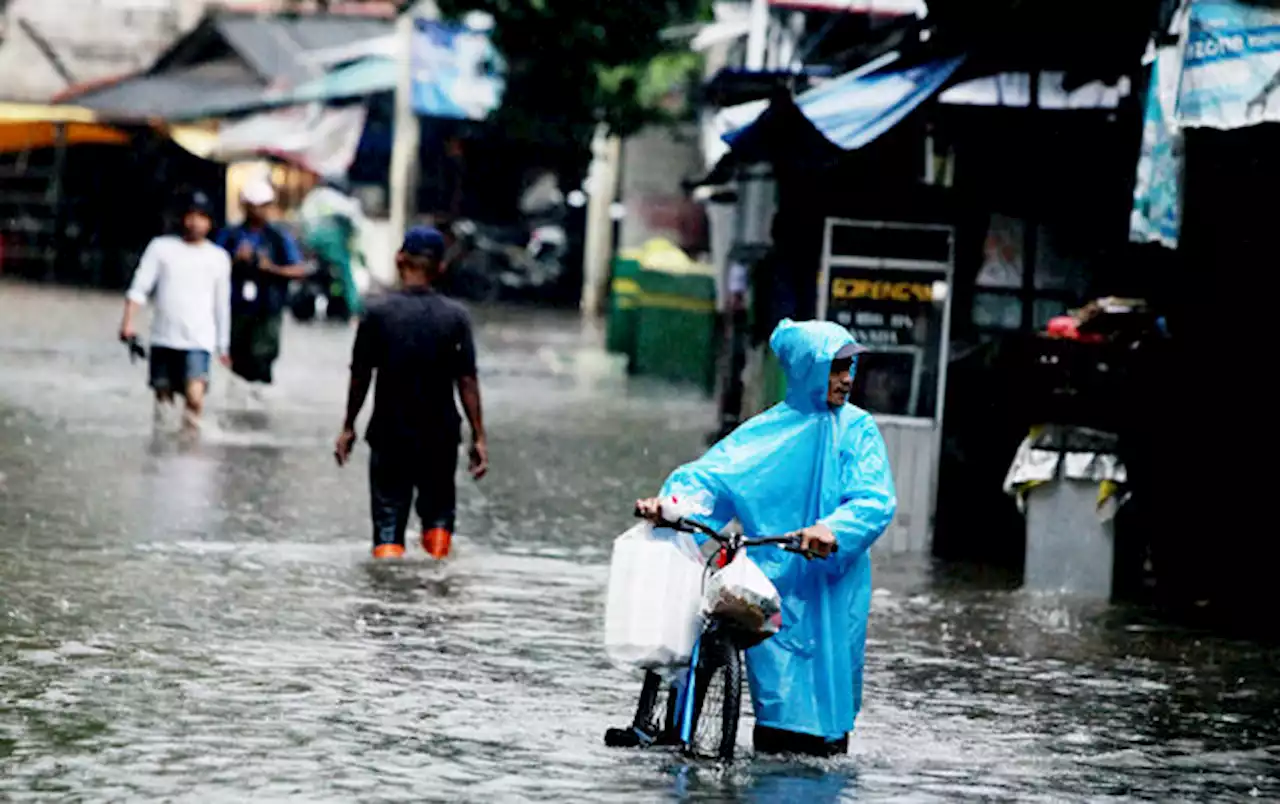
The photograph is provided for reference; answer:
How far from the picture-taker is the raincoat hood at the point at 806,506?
8.38 m

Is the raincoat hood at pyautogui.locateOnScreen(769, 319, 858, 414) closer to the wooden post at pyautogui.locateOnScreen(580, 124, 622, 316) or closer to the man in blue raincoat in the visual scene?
the man in blue raincoat

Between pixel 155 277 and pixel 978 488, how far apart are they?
6007 millimetres

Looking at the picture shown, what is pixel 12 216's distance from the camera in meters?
51.2

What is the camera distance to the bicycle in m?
8.12

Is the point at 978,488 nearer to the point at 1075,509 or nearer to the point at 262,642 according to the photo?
the point at 1075,509

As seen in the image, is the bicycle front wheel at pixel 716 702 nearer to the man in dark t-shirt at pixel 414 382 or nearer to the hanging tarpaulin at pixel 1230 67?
the hanging tarpaulin at pixel 1230 67

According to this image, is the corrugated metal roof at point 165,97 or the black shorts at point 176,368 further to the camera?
the corrugated metal roof at point 165,97

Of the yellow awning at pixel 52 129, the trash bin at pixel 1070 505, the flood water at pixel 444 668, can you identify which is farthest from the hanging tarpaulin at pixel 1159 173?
the yellow awning at pixel 52 129

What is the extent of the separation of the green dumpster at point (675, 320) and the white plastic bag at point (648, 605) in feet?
68.3

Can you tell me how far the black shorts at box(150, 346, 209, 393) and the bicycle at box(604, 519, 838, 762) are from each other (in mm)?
10428

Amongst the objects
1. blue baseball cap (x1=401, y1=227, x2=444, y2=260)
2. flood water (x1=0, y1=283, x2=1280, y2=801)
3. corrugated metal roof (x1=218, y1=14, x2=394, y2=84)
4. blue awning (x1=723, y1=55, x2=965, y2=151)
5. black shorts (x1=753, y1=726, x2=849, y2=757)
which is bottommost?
flood water (x1=0, y1=283, x2=1280, y2=801)

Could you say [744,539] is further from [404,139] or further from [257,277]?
[404,139]

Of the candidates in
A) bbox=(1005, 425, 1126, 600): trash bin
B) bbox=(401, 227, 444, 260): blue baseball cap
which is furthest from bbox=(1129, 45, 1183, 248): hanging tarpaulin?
bbox=(401, 227, 444, 260): blue baseball cap

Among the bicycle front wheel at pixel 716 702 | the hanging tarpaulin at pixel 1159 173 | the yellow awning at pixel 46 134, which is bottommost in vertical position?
the bicycle front wheel at pixel 716 702
